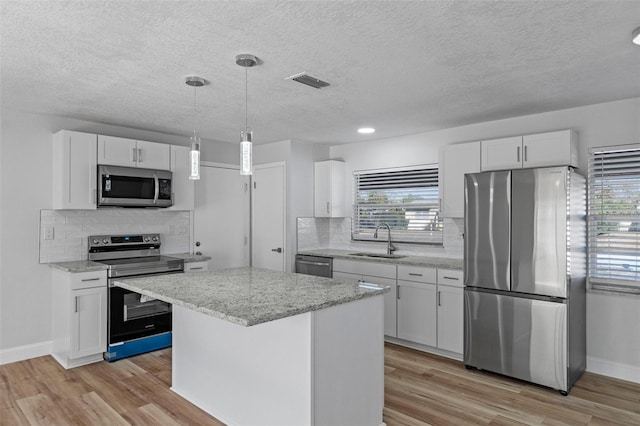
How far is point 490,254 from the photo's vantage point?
3.53 m

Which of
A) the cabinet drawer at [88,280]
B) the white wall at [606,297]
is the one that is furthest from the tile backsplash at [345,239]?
the cabinet drawer at [88,280]

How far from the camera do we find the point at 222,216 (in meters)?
5.41

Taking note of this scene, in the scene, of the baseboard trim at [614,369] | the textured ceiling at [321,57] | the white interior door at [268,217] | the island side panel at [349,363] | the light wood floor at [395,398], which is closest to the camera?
the textured ceiling at [321,57]

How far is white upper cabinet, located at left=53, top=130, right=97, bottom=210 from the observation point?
3.87 m

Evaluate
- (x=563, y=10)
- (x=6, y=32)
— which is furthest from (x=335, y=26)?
(x=6, y=32)

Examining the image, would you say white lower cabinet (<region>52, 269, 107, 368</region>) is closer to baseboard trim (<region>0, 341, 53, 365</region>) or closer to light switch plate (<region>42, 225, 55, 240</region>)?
baseboard trim (<region>0, 341, 53, 365</region>)

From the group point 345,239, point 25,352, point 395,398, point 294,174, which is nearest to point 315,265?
point 345,239

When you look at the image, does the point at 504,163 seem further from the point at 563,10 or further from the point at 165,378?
the point at 165,378

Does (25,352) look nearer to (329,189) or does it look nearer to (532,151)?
(329,189)

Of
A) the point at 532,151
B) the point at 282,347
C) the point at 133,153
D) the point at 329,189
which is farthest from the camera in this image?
the point at 329,189

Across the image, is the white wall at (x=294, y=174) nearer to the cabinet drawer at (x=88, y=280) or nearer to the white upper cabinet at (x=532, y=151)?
the cabinet drawer at (x=88, y=280)

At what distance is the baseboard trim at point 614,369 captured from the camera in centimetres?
340

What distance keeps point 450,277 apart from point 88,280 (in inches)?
131

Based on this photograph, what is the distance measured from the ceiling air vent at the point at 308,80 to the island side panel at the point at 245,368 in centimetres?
160
